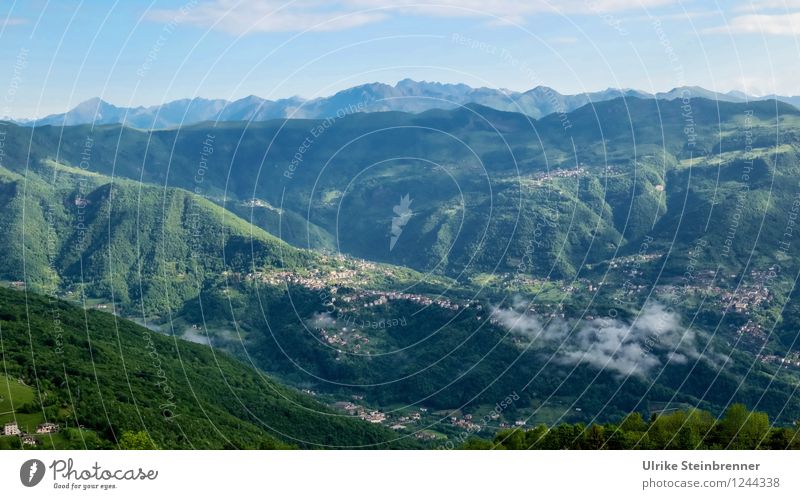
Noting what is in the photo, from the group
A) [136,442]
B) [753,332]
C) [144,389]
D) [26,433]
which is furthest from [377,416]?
[753,332]

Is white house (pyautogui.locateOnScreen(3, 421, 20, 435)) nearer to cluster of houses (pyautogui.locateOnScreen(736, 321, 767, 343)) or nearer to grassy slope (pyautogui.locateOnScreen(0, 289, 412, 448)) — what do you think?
grassy slope (pyautogui.locateOnScreen(0, 289, 412, 448))

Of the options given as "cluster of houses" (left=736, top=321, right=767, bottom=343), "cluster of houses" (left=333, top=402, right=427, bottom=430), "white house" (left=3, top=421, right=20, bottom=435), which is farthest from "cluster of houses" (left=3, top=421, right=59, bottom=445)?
"cluster of houses" (left=736, top=321, right=767, bottom=343)

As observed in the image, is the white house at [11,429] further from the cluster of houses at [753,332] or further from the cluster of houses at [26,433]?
the cluster of houses at [753,332]

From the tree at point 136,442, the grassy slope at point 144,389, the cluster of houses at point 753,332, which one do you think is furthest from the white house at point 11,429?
the cluster of houses at point 753,332

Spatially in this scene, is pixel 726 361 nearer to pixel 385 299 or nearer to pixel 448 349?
pixel 448 349

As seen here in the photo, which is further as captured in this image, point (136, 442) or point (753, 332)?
point (753, 332)

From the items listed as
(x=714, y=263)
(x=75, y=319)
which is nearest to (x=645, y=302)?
(x=714, y=263)

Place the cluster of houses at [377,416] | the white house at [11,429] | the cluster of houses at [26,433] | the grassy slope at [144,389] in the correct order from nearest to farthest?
the cluster of houses at [26,433] → the white house at [11,429] → the grassy slope at [144,389] → the cluster of houses at [377,416]

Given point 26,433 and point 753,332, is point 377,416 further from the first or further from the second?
point 753,332

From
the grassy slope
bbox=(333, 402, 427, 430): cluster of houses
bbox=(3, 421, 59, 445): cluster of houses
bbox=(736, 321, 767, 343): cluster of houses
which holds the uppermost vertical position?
bbox=(3, 421, 59, 445): cluster of houses
